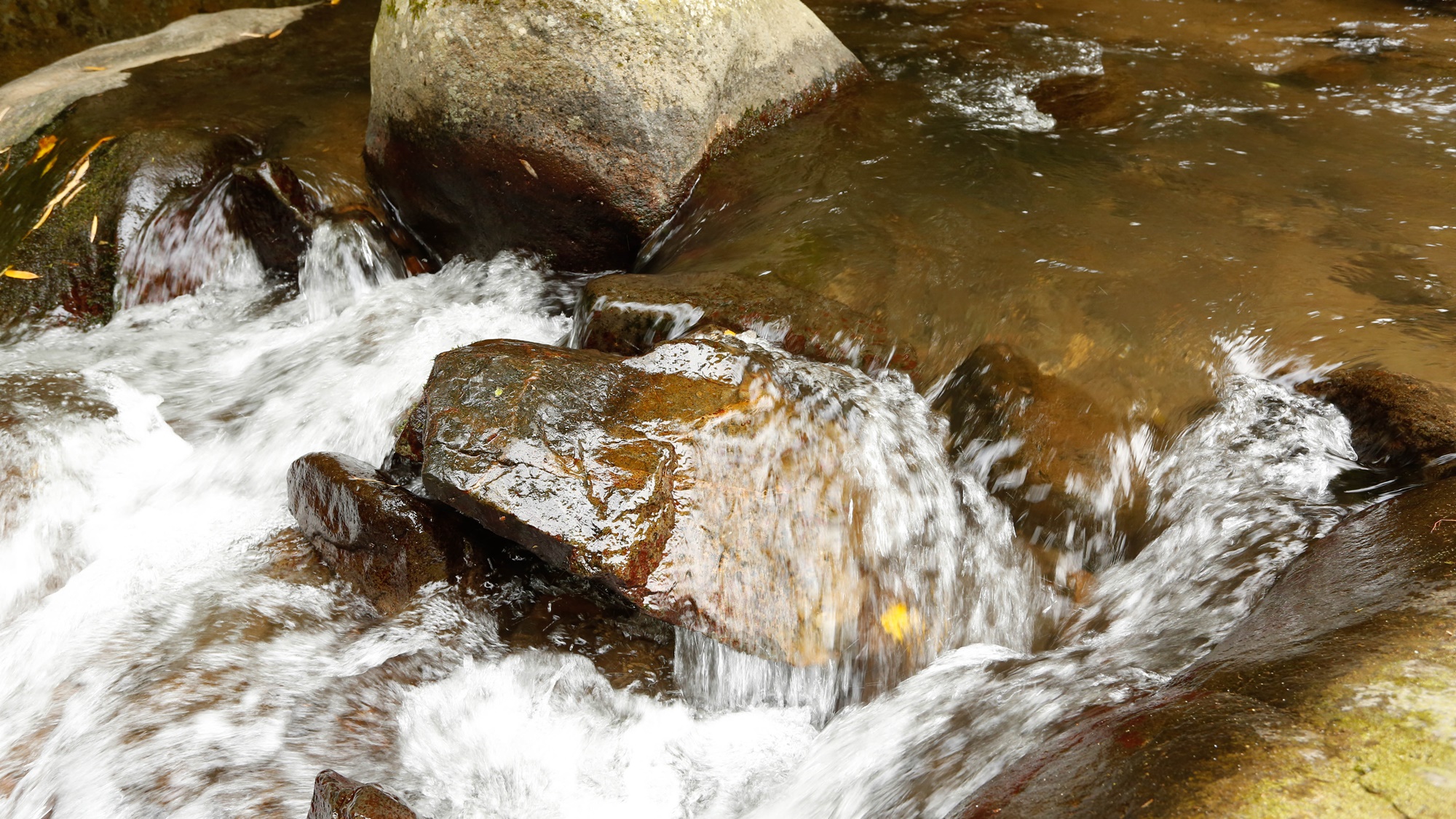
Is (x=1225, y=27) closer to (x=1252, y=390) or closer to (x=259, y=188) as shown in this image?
(x=1252, y=390)

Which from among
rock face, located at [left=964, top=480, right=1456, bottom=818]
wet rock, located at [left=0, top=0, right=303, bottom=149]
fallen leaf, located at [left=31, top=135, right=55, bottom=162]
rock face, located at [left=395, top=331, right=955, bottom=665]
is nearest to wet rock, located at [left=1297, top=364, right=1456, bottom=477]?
rock face, located at [left=964, top=480, right=1456, bottom=818]

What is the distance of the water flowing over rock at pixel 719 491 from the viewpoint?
2807 mm

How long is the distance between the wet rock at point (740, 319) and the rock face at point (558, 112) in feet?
3.27

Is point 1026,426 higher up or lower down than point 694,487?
lower down

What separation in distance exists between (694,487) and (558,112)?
7.92ft

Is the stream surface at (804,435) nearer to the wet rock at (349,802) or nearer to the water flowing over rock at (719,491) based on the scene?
the water flowing over rock at (719,491)

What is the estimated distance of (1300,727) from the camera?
1691mm

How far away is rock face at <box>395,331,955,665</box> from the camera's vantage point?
280 cm

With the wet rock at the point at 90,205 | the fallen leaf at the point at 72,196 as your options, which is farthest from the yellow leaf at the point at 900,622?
the fallen leaf at the point at 72,196

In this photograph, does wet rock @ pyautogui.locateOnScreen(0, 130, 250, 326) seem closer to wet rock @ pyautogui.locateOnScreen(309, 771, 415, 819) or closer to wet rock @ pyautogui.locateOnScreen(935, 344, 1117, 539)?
wet rock @ pyautogui.locateOnScreen(309, 771, 415, 819)

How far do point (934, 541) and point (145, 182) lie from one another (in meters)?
4.87

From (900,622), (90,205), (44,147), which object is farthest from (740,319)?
(44,147)

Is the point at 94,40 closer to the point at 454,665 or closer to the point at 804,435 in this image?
the point at 454,665

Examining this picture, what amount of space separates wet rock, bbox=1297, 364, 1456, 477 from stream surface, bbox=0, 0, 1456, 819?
7 centimetres
